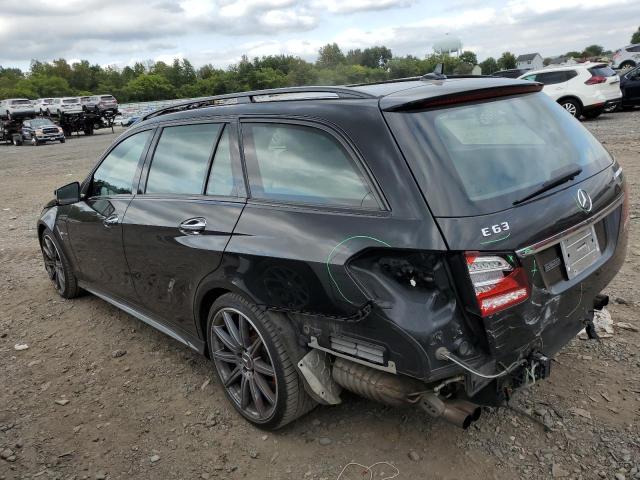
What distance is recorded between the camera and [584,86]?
15.4 metres

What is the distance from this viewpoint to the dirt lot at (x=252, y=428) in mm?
2629

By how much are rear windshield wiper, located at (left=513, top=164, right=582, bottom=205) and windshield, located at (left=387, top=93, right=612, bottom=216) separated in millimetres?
20

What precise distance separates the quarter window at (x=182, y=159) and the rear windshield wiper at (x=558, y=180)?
177 cm

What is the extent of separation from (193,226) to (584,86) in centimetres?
1543

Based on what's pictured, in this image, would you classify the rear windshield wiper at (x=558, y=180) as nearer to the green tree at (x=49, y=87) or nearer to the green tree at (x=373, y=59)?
the green tree at (x=373, y=59)

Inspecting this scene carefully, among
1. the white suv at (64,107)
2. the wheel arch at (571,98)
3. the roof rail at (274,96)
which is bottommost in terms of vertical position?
the wheel arch at (571,98)

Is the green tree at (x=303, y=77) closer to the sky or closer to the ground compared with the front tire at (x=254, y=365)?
closer to the sky

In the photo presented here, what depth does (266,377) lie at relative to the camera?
9.62 feet

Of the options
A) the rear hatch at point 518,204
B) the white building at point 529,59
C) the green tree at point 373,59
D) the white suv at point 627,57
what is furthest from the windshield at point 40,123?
the white building at point 529,59

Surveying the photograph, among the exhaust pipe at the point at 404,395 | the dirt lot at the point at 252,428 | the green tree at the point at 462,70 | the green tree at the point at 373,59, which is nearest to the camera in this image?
the exhaust pipe at the point at 404,395

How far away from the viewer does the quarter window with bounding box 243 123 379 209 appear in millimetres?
2455

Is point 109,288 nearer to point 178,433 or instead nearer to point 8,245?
point 178,433

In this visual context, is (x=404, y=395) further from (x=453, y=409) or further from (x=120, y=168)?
(x=120, y=168)

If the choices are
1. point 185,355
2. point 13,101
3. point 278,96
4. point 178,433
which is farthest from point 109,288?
point 13,101
